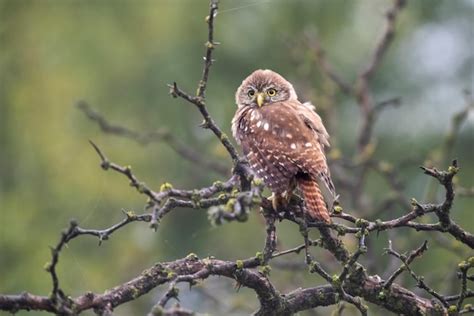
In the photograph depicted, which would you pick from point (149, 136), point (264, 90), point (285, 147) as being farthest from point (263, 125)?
point (149, 136)

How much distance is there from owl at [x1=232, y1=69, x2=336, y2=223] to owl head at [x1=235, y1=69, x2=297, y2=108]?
37 mm

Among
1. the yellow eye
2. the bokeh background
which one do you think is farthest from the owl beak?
the bokeh background

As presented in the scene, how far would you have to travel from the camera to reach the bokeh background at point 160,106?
36.6 ft

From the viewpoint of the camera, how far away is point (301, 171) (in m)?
4.74

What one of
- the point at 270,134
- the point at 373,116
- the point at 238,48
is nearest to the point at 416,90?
the point at 238,48

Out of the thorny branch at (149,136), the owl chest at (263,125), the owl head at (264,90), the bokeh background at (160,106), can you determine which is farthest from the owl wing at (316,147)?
the bokeh background at (160,106)

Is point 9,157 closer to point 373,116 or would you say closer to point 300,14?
point 300,14

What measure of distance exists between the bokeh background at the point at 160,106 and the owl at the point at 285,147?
4.39 metres

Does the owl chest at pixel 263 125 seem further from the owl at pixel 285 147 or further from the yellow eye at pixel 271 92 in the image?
the yellow eye at pixel 271 92

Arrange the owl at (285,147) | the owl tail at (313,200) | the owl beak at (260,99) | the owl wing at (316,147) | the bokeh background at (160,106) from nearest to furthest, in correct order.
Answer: the owl tail at (313,200), the owl at (285,147), the owl wing at (316,147), the owl beak at (260,99), the bokeh background at (160,106)

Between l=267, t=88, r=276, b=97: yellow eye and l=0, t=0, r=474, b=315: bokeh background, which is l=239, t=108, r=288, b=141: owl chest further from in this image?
l=0, t=0, r=474, b=315: bokeh background

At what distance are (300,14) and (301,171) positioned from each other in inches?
359

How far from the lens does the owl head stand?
6.03 meters

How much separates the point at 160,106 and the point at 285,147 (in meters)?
9.01
